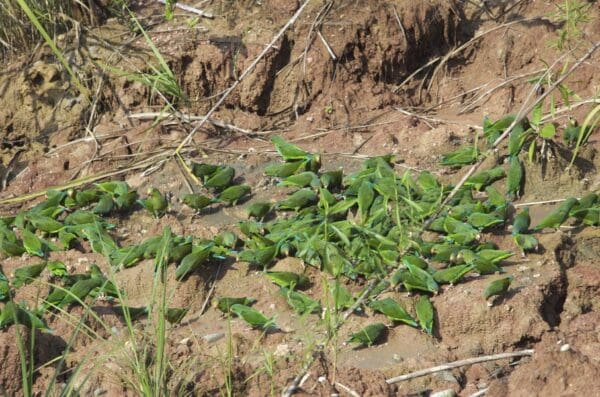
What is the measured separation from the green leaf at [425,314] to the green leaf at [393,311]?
5cm

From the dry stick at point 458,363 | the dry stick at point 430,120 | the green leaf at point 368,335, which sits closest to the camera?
the dry stick at point 458,363

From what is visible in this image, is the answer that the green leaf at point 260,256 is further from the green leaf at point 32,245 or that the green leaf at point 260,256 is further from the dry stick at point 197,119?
the dry stick at point 197,119

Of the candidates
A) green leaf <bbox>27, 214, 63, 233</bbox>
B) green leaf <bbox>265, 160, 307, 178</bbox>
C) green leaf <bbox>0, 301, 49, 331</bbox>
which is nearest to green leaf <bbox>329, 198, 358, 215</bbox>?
green leaf <bbox>265, 160, 307, 178</bbox>

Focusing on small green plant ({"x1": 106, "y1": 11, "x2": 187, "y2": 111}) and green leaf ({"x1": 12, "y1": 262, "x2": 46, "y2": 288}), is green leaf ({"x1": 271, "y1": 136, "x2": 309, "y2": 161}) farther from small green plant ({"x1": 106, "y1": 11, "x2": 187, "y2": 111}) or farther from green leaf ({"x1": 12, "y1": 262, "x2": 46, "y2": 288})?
green leaf ({"x1": 12, "y1": 262, "x2": 46, "y2": 288})

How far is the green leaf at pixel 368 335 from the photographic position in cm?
524

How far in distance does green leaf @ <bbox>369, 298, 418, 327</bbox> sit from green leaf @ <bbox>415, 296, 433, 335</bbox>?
1.8 inches

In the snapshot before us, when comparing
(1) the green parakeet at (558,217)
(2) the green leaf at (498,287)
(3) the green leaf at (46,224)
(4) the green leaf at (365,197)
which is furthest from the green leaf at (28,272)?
(1) the green parakeet at (558,217)

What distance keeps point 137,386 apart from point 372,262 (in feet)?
3.76

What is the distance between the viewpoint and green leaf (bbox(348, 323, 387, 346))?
5.24 metres

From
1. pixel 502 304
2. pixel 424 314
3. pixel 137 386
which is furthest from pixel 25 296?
pixel 502 304

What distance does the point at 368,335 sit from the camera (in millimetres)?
5227

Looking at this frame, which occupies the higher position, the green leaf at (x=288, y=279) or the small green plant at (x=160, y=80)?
the small green plant at (x=160, y=80)

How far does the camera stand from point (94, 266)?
6.13m

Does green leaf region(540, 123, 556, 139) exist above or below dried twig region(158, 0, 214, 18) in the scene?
below
